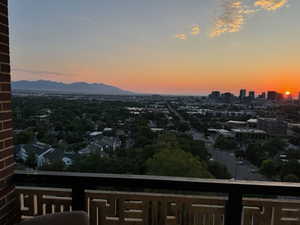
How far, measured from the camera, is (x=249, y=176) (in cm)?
173

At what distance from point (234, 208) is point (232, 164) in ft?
1.29

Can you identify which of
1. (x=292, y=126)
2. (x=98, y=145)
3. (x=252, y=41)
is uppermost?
(x=252, y=41)

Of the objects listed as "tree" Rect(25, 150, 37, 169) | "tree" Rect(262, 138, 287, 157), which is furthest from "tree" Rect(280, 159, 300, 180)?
"tree" Rect(25, 150, 37, 169)

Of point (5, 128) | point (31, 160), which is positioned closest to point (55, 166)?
point (31, 160)

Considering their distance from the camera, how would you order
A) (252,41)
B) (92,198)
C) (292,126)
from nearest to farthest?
(92,198), (292,126), (252,41)

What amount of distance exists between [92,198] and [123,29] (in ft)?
6.29

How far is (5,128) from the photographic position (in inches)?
59.3

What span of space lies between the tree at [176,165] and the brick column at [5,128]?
115 cm

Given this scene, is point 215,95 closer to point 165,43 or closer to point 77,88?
point 165,43

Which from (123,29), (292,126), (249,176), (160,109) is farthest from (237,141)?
(123,29)

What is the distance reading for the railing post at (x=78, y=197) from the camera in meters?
1.68

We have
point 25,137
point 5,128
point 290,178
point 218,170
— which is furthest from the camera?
point 25,137

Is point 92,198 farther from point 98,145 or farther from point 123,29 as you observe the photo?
point 123,29

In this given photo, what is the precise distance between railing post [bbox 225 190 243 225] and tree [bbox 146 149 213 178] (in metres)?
0.32
